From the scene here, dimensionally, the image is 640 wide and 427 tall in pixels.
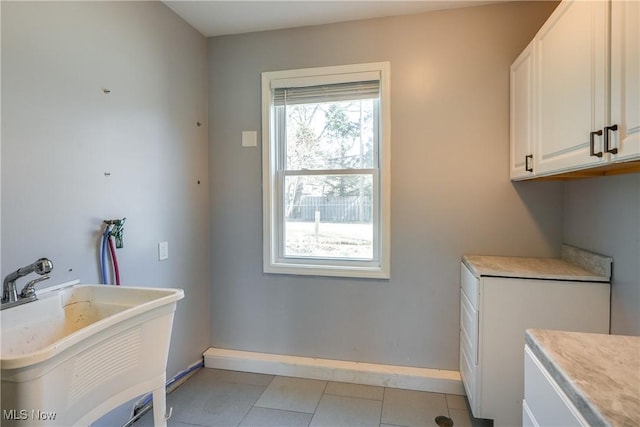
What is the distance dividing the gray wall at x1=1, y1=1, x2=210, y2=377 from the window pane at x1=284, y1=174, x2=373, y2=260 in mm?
710

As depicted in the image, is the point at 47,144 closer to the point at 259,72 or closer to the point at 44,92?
the point at 44,92

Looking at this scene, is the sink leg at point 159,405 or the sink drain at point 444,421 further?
the sink drain at point 444,421

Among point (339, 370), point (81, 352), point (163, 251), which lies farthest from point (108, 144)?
point (339, 370)

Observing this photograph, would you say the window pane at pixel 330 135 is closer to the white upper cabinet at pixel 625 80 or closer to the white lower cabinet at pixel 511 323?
the white lower cabinet at pixel 511 323

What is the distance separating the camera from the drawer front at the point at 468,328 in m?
1.81

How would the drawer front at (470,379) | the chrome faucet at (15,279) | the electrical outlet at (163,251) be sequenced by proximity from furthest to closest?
the electrical outlet at (163,251), the drawer front at (470,379), the chrome faucet at (15,279)

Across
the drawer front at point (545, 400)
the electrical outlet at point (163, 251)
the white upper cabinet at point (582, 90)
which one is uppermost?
the white upper cabinet at point (582, 90)

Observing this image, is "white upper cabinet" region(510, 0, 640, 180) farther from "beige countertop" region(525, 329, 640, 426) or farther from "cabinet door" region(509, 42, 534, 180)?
"beige countertop" region(525, 329, 640, 426)

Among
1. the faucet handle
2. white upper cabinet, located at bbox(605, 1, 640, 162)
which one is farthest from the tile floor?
white upper cabinet, located at bbox(605, 1, 640, 162)

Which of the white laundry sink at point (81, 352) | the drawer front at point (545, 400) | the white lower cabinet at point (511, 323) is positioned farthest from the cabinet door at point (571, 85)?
the white laundry sink at point (81, 352)

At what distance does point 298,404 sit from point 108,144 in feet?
6.27

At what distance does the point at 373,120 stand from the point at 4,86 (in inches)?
79.0

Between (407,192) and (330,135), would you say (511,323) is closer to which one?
(407,192)

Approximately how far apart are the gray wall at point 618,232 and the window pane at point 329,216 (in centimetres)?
127
